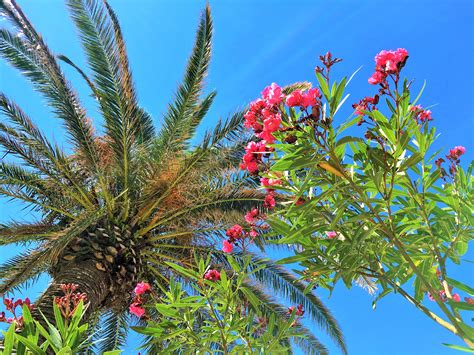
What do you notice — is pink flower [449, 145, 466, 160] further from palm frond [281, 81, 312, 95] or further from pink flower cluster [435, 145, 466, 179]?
palm frond [281, 81, 312, 95]

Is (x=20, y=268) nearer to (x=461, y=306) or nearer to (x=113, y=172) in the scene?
(x=113, y=172)

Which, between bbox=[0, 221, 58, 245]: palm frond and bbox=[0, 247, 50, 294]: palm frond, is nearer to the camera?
bbox=[0, 247, 50, 294]: palm frond

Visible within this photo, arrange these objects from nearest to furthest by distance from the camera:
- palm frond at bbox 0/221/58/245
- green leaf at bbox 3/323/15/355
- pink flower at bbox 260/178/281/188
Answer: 1. green leaf at bbox 3/323/15/355
2. pink flower at bbox 260/178/281/188
3. palm frond at bbox 0/221/58/245

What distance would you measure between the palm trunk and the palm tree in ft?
0.53

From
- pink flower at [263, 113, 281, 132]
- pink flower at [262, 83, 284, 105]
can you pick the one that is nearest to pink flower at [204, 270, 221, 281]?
pink flower at [263, 113, 281, 132]

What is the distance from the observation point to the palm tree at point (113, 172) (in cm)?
700

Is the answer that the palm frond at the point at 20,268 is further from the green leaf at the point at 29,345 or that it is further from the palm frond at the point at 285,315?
the green leaf at the point at 29,345

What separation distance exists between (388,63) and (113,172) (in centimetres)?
547

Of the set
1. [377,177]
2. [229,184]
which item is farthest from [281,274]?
[377,177]

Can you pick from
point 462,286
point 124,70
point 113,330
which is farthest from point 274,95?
point 113,330

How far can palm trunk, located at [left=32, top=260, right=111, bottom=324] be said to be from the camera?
5331 mm

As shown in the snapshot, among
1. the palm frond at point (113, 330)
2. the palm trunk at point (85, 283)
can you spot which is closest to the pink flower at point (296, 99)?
the palm trunk at point (85, 283)

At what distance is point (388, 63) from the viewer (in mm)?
2871

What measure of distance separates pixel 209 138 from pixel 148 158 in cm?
106
